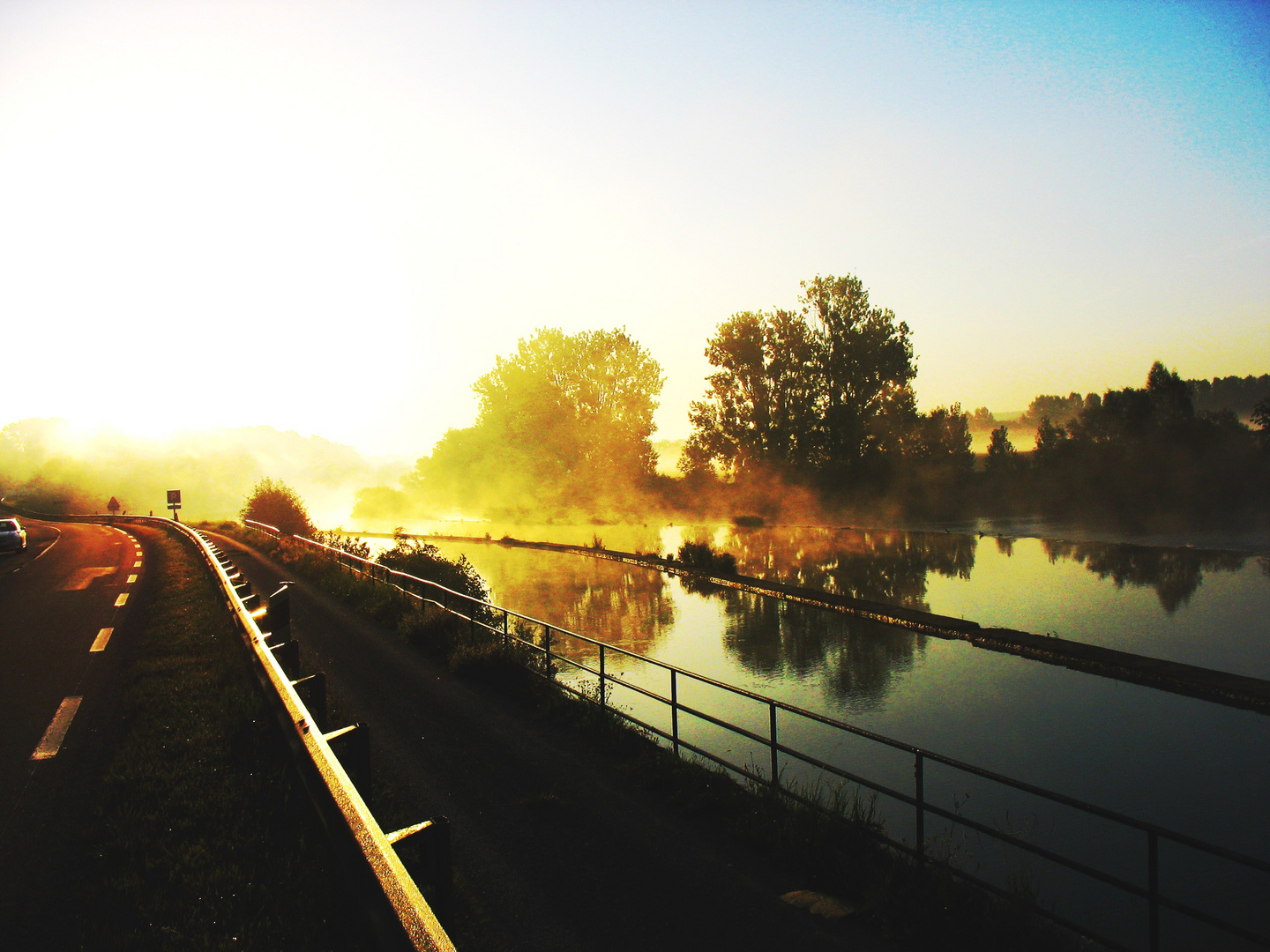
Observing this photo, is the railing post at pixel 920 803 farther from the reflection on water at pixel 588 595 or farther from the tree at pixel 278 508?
the tree at pixel 278 508

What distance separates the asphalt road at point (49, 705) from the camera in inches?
188

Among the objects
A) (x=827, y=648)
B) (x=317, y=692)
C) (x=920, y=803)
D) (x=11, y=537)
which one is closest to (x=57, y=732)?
(x=317, y=692)

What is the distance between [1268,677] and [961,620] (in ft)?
22.8

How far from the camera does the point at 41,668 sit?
9.48 meters

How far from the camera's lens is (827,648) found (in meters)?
18.9

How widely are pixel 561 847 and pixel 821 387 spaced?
62.3m

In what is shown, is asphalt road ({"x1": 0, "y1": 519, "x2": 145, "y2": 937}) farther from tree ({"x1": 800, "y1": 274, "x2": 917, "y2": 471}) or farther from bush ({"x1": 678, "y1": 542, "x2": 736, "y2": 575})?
tree ({"x1": 800, "y1": 274, "x2": 917, "y2": 471})

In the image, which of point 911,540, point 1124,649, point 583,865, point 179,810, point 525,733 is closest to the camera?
point 179,810

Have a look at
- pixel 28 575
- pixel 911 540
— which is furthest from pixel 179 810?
pixel 911 540

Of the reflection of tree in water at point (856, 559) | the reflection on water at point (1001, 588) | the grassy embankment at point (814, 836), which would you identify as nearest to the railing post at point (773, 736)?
the grassy embankment at point (814, 836)

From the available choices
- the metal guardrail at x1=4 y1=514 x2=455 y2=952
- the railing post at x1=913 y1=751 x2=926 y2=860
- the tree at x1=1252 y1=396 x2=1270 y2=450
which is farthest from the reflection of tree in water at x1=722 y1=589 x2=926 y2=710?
the tree at x1=1252 y1=396 x2=1270 y2=450

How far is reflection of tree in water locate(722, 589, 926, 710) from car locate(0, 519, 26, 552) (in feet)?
92.6

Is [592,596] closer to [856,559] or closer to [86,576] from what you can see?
[86,576]

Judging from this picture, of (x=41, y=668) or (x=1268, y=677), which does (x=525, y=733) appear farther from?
(x=1268, y=677)
